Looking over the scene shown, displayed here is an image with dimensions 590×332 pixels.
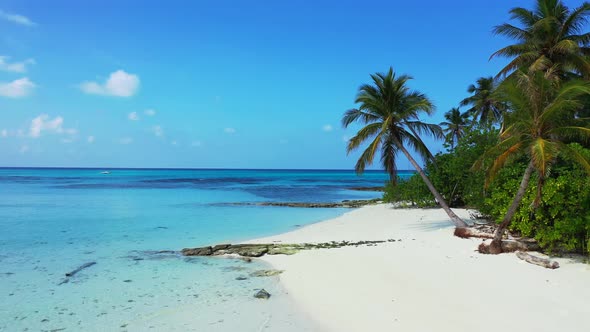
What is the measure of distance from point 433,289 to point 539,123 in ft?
14.0

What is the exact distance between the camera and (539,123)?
8203 millimetres

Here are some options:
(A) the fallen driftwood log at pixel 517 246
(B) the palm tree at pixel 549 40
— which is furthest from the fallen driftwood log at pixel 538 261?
(B) the palm tree at pixel 549 40

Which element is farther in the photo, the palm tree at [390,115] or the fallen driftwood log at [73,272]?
the palm tree at [390,115]

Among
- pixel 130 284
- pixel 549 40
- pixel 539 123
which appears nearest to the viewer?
pixel 539 123

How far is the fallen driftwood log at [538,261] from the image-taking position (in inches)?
321

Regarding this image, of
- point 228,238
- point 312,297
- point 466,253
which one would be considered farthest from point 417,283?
point 228,238

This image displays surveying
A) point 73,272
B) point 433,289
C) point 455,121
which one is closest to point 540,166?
point 433,289

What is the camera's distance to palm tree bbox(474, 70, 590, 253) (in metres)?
7.77

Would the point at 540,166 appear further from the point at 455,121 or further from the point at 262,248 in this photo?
the point at 455,121

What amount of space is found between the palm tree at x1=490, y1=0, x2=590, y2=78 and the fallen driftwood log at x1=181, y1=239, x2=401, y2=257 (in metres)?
10.7

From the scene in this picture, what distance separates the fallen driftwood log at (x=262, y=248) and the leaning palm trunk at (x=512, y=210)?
11.4ft

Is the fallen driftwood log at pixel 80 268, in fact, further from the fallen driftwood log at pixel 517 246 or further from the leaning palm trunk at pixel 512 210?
the leaning palm trunk at pixel 512 210

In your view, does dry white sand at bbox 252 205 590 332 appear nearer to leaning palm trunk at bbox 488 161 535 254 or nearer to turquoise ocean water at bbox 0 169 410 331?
leaning palm trunk at bbox 488 161 535 254

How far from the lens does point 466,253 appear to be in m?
9.78
